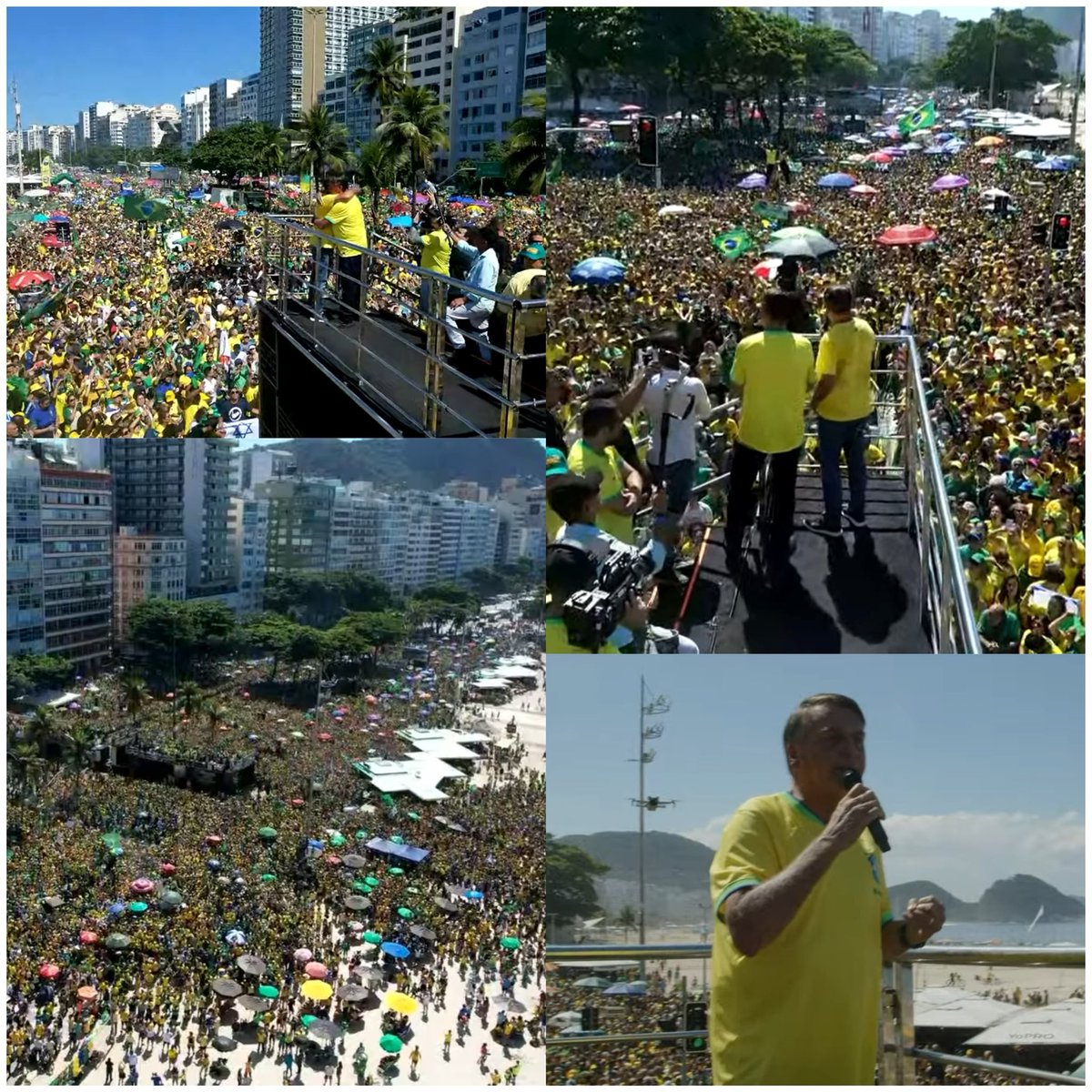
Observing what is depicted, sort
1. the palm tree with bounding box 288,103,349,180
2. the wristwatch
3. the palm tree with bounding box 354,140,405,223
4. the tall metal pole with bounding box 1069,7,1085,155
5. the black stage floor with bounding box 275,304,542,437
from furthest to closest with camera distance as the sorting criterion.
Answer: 1. the palm tree with bounding box 354,140,405,223
2. the palm tree with bounding box 288,103,349,180
3. the tall metal pole with bounding box 1069,7,1085,155
4. the black stage floor with bounding box 275,304,542,437
5. the wristwatch

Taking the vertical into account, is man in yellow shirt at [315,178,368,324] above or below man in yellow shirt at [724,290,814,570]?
above

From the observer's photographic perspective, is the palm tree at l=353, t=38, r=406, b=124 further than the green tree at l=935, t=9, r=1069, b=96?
Yes

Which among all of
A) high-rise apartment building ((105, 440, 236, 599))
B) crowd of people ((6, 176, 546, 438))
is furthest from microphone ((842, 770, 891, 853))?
high-rise apartment building ((105, 440, 236, 599))

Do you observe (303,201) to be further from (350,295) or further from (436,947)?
(436,947)

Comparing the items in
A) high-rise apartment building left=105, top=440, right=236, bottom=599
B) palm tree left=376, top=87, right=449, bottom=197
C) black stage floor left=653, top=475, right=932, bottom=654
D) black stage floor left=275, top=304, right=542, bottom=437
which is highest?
palm tree left=376, top=87, right=449, bottom=197

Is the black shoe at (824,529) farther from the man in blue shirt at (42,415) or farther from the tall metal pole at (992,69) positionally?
the man in blue shirt at (42,415)

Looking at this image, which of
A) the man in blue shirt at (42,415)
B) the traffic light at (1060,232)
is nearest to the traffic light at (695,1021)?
Answer: the traffic light at (1060,232)

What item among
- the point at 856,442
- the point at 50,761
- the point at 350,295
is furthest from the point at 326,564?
the point at 856,442

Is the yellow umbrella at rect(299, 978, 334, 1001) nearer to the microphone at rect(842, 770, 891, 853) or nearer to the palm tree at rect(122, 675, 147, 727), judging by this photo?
the palm tree at rect(122, 675, 147, 727)
